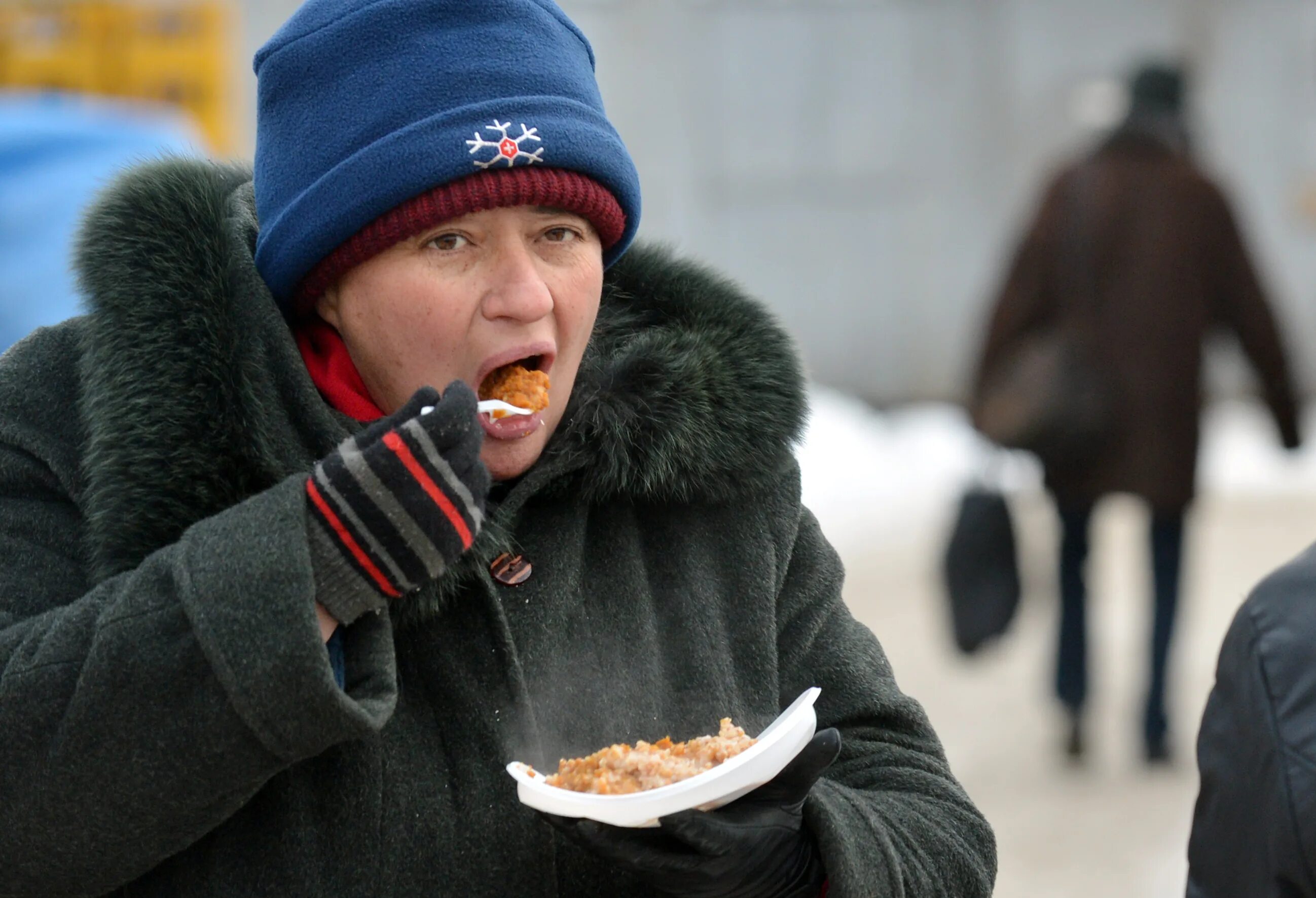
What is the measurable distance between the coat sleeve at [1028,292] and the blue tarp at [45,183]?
2545mm

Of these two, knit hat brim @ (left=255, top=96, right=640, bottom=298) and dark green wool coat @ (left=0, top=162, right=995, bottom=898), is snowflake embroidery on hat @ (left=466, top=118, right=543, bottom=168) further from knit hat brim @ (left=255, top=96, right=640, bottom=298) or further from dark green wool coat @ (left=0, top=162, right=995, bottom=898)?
dark green wool coat @ (left=0, top=162, right=995, bottom=898)

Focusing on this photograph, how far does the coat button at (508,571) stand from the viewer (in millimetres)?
1825

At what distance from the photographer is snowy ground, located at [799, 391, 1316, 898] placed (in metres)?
4.75

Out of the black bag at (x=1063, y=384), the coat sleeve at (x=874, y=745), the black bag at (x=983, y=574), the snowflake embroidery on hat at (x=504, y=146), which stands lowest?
the black bag at (x=983, y=574)

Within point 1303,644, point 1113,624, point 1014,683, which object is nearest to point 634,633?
point 1303,644

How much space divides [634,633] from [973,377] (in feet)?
12.2

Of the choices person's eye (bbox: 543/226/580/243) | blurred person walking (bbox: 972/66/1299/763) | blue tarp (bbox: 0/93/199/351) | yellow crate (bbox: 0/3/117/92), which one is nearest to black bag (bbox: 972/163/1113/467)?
blurred person walking (bbox: 972/66/1299/763)

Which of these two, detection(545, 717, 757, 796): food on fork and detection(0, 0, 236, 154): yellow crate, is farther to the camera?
detection(0, 0, 236, 154): yellow crate

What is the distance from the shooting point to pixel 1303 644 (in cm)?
158

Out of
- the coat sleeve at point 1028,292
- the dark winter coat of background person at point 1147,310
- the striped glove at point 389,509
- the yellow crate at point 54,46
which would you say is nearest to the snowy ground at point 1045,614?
the dark winter coat of background person at point 1147,310

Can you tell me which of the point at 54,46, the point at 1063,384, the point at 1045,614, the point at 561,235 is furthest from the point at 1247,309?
the point at 54,46

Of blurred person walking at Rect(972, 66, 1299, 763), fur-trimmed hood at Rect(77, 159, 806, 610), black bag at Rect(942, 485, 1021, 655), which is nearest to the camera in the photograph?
fur-trimmed hood at Rect(77, 159, 806, 610)

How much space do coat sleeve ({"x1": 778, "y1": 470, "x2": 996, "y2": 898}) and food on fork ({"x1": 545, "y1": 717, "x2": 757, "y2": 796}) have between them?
7.6 inches

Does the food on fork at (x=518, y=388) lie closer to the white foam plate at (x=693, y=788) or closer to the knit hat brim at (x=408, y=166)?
the knit hat brim at (x=408, y=166)
